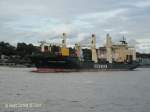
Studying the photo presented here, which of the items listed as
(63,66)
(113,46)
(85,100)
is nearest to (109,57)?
(113,46)

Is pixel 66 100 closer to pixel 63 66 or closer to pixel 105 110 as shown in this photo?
pixel 105 110

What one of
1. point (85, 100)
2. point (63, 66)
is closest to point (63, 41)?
point (63, 66)

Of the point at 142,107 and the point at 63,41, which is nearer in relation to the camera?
the point at 142,107

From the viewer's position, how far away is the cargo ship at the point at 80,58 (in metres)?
115

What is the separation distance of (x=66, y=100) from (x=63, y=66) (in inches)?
3074

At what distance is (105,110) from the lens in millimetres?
31781

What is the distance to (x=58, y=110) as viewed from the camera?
31172mm

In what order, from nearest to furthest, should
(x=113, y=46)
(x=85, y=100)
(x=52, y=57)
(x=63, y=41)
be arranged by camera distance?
1. (x=85, y=100)
2. (x=52, y=57)
3. (x=63, y=41)
4. (x=113, y=46)

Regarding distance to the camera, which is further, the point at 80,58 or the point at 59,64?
the point at 80,58

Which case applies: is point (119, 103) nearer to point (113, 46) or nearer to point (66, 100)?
point (66, 100)

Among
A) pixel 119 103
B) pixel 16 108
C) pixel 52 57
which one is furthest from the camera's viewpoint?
pixel 52 57

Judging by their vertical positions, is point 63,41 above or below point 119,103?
above

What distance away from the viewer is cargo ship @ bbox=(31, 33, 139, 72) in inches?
4513

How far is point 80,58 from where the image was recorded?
132000 mm
